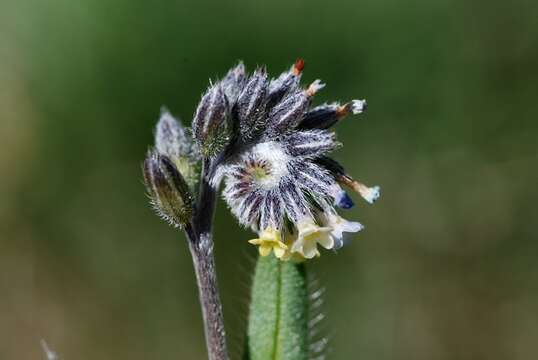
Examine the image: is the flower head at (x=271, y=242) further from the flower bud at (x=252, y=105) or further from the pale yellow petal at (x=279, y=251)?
the flower bud at (x=252, y=105)

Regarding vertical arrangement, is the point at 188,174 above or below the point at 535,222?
below

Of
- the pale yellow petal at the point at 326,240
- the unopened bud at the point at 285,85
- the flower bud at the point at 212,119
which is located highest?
the unopened bud at the point at 285,85

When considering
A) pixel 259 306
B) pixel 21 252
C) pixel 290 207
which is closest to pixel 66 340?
pixel 21 252

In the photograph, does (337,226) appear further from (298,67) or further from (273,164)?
(298,67)

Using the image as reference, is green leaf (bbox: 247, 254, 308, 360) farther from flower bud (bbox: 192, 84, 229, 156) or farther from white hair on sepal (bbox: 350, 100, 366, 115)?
white hair on sepal (bbox: 350, 100, 366, 115)

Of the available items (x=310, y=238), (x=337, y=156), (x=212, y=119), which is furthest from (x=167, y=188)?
(x=337, y=156)

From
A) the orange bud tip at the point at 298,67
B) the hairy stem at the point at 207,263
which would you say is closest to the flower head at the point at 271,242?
the hairy stem at the point at 207,263

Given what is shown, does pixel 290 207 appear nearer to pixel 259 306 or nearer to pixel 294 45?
pixel 259 306
